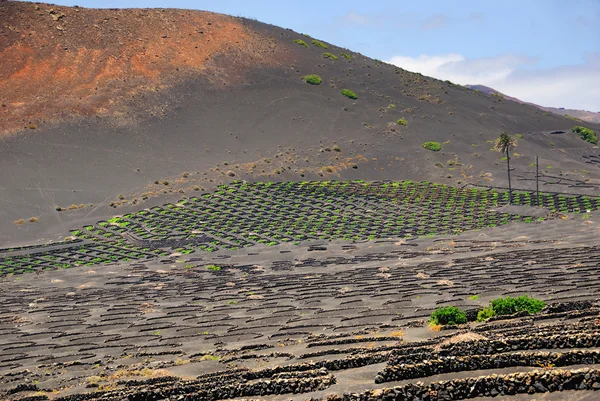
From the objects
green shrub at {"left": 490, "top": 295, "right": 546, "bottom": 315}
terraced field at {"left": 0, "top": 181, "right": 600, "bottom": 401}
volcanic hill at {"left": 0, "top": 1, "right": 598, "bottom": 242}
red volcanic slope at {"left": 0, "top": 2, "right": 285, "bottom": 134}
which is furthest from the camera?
red volcanic slope at {"left": 0, "top": 2, "right": 285, "bottom": 134}

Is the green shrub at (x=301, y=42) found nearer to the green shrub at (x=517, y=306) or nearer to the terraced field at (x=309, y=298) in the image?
the terraced field at (x=309, y=298)

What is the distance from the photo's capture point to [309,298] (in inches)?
2616

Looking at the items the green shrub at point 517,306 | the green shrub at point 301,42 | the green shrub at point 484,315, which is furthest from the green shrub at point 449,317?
the green shrub at point 301,42

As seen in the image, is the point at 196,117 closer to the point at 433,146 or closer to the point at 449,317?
the point at 433,146

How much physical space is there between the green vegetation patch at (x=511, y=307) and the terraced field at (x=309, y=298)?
4.27 feet

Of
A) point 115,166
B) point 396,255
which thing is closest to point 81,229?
point 115,166

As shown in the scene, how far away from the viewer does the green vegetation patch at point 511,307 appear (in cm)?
4128

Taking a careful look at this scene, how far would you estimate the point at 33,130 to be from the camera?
137625mm

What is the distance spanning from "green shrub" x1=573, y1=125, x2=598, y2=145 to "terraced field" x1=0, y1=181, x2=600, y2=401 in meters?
52.2

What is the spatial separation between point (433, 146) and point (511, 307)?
4330 inches

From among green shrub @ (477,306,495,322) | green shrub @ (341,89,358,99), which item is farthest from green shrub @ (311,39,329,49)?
green shrub @ (477,306,495,322)

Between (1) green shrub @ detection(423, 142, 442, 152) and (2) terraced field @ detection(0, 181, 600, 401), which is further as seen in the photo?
(1) green shrub @ detection(423, 142, 442, 152)

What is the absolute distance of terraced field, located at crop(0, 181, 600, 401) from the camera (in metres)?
25.9

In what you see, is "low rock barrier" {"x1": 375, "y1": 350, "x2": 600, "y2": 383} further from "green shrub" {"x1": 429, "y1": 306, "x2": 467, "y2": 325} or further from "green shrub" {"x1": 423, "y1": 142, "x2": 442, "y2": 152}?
"green shrub" {"x1": 423, "y1": 142, "x2": 442, "y2": 152}
